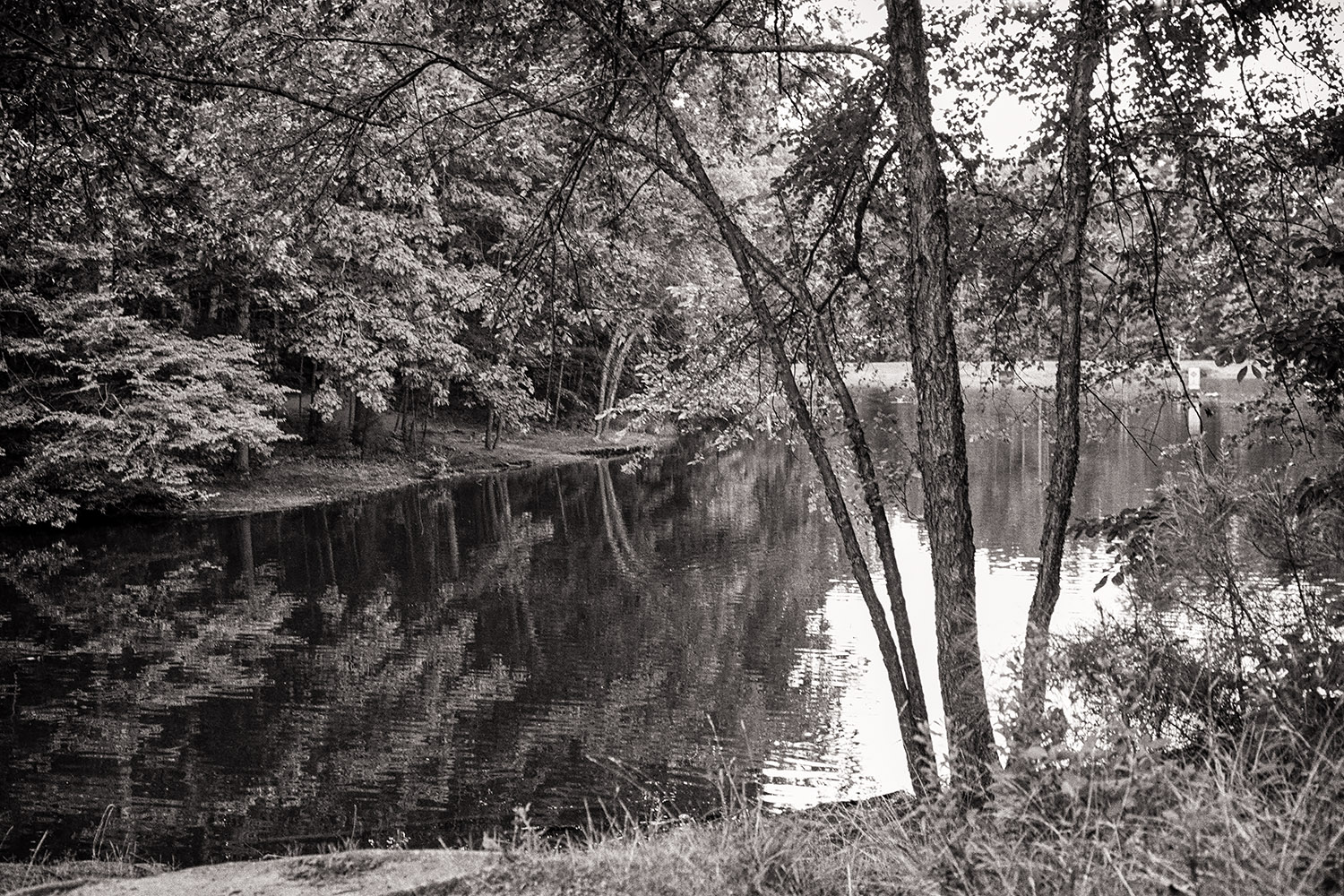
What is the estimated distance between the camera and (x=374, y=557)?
17297 millimetres

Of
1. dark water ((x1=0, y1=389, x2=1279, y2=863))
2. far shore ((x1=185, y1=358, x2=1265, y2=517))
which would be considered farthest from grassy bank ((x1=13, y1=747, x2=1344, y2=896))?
far shore ((x1=185, y1=358, x2=1265, y2=517))

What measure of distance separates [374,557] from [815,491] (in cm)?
1083

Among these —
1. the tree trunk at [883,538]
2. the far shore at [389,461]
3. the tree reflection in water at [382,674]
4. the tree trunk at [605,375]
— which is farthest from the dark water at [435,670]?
the tree trunk at [605,375]

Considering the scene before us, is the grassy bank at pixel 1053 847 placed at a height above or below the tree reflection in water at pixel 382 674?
above

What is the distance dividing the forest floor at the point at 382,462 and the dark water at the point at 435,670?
5.91ft

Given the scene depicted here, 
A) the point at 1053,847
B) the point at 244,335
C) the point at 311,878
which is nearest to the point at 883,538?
the point at 1053,847

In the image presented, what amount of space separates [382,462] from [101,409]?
9.14 metres

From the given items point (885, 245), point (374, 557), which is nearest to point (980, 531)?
point (374, 557)

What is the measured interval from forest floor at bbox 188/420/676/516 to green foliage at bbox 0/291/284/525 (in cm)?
205

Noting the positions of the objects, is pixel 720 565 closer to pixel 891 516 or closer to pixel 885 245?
pixel 891 516

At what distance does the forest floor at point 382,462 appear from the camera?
73.5ft

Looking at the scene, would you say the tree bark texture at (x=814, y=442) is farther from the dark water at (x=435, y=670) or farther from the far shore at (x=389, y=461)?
the far shore at (x=389, y=461)

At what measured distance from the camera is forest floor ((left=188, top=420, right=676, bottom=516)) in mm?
22406

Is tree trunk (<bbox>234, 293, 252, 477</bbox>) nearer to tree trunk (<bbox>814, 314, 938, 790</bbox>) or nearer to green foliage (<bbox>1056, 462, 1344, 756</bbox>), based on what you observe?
tree trunk (<bbox>814, 314, 938, 790</bbox>)
